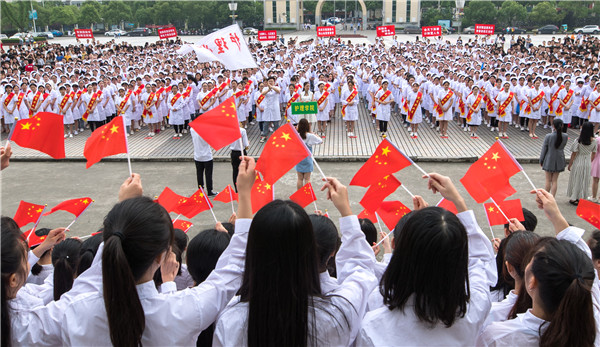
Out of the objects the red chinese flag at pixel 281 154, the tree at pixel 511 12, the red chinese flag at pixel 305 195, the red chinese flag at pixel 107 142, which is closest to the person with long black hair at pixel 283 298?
the red chinese flag at pixel 281 154

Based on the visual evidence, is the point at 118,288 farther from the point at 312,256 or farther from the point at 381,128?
the point at 381,128

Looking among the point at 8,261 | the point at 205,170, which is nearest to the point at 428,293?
the point at 8,261

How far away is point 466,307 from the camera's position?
6.74 feet

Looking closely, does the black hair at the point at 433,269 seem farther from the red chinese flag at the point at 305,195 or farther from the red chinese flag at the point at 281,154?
A: the red chinese flag at the point at 305,195

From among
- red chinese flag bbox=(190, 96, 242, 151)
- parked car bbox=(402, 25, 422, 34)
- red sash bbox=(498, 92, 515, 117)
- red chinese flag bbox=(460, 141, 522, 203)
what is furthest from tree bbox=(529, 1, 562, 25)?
red chinese flag bbox=(190, 96, 242, 151)

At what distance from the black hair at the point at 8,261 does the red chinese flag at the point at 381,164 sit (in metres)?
2.46

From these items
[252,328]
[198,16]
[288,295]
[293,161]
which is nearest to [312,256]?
[288,295]

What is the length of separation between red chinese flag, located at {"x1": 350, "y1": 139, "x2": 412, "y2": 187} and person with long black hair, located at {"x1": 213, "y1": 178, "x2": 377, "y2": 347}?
208 cm

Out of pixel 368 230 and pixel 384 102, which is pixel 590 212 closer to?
pixel 368 230

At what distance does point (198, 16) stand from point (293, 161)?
5861cm

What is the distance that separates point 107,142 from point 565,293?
3.57 meters

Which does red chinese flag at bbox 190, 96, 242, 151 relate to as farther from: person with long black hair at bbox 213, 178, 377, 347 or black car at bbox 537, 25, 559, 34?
black car at bbox 537, 25, 559, 34

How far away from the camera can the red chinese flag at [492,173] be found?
162 inches

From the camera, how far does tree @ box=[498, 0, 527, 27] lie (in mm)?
51844
